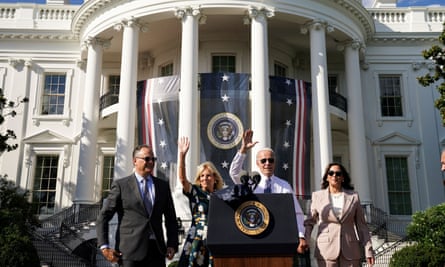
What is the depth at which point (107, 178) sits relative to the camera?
22.1 metres

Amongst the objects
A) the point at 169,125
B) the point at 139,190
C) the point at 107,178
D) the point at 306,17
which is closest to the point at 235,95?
the point at 169,125

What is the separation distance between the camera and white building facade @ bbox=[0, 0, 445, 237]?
18.4m

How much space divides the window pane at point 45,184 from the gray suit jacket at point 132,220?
17.6m

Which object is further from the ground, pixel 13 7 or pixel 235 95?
pixel 13 7

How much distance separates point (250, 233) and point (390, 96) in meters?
21.3

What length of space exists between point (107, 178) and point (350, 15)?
45.3ft

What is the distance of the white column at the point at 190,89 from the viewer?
16516mm

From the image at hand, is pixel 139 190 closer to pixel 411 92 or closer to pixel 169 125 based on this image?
pixel 169 125

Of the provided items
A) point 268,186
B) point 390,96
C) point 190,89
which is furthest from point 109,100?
point 268,186

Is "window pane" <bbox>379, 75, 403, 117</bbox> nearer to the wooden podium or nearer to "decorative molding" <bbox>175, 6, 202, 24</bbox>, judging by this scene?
"decorative molding" <bbox>175, 6, 202, 24</bbox>

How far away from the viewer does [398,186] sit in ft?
73.4

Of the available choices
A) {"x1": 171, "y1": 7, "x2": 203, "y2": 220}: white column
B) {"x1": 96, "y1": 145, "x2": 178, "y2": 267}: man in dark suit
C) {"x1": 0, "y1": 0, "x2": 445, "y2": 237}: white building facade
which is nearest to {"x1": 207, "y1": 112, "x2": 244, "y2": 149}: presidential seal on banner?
{"x1": 171, "y1": 7, "x2": 203, "y2": 220}: white column

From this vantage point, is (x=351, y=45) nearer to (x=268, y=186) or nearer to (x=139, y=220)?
(x=268, y=186)

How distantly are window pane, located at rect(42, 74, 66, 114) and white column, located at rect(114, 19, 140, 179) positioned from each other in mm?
5559
